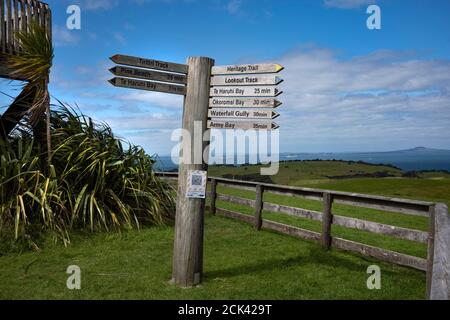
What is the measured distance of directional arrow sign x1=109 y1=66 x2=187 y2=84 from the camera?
5.27 m

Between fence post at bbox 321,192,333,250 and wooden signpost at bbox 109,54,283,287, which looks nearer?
wooden signpost at bbox 109,54,283,287

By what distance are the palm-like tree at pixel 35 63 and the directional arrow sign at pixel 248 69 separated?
451 centimetres

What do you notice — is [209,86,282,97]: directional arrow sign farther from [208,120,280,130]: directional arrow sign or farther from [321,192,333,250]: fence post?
[321,192,333,250]: fence post

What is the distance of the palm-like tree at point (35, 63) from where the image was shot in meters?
8.27

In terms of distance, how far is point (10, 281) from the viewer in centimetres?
567

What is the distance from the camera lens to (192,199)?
17.9ft

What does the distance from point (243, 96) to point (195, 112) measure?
2.15 ft

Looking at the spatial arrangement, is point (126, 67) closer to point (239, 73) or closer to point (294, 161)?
point (239, 73)

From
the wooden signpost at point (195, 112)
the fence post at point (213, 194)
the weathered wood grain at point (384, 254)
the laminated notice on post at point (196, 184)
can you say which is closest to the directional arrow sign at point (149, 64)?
the wooden signpost at point (195, 112)

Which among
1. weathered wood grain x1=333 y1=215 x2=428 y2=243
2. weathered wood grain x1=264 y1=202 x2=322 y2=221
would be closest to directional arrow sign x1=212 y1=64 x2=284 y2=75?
weathered wood grain x1=333 y1=215 x2=428 y2=243

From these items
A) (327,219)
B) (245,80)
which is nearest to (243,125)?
(245,80)

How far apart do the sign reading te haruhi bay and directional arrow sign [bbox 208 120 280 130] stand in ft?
1.90

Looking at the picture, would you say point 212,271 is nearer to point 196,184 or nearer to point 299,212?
point 196,184

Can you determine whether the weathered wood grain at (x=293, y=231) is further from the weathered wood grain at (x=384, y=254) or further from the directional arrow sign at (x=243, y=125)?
the directional arrow sign at (x=243, y=125)
